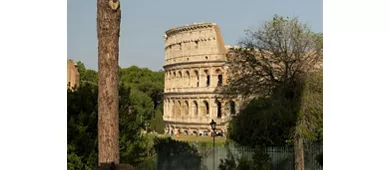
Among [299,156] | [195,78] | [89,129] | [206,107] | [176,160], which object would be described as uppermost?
[195,78]

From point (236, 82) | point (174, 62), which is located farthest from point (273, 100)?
point (174, 62)

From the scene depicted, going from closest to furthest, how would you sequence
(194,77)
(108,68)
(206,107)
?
(108,68) < (206,107) < (194,77)

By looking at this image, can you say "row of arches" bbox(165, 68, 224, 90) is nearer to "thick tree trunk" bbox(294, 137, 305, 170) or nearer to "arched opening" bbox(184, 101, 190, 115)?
"arched opening" bbox(184, 101, 190, 115)

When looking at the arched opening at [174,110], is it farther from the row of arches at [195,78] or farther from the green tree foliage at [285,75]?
the green tree foliage at [285,75]

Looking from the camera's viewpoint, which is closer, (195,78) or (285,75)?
(285,75)

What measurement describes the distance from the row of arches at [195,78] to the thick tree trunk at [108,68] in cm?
3270

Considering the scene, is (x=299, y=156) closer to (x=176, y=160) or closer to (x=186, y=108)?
(x=176, y=160)

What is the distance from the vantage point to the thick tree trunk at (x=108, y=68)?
5160 millimetres

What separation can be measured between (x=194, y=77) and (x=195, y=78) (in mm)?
120

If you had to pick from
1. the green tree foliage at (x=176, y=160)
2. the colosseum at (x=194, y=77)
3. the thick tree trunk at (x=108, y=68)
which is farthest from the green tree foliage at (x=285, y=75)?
the colosseum at (x=194, y=77)

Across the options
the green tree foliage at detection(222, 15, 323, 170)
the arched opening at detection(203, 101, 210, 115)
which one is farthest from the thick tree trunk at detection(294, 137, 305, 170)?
the arched opening at detection(203, 101, 210, 115)

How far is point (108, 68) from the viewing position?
5234mm

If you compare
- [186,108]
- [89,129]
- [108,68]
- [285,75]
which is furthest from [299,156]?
[186,108]

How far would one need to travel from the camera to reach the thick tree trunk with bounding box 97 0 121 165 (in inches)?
203
